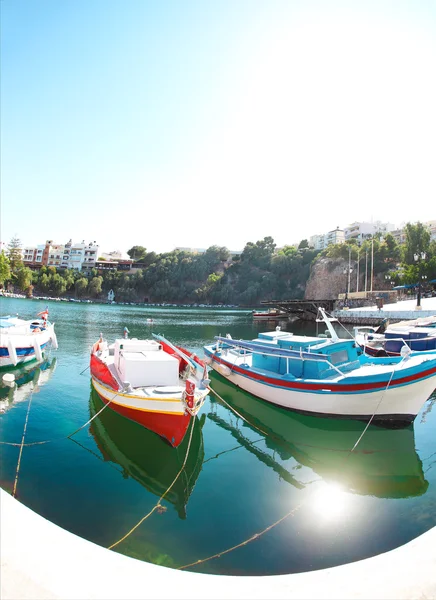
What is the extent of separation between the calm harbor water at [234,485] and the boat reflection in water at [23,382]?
1.47 feet

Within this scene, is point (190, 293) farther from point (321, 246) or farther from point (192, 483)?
point (192, 483)

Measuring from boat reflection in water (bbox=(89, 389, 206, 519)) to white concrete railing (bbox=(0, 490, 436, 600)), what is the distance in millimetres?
3890

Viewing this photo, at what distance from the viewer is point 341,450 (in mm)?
Answer: 10258

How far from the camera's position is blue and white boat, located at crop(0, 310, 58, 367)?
17.1m

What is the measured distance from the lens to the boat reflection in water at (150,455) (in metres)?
7.84

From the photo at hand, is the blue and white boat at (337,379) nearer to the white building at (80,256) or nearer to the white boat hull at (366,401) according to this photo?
the white boat hull at (366,401)

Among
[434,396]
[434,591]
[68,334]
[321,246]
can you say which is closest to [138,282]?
[321,246]

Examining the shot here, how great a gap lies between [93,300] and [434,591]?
12369 centimetres

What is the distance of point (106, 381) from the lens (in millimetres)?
11930

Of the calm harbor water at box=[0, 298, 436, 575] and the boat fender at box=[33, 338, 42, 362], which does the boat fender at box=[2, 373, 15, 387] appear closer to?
the calm harbor water at box=[0, 298, 436, 575]

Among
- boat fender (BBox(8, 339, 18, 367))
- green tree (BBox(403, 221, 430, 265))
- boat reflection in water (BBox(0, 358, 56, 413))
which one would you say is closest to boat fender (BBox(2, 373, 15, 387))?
boat reflection in water (BBox(0, 358, 56, 413))

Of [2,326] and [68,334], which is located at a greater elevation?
[2,326]

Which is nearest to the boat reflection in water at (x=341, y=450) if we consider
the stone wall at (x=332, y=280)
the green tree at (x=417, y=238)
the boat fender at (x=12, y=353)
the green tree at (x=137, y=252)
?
the boat fender at (x=12, y=353)

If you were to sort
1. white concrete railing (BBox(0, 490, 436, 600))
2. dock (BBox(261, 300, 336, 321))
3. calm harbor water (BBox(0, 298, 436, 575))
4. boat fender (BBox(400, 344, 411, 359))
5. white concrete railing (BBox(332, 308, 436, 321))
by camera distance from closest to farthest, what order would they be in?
white concrete railing (BBox(0, 490, 436, 600)) < calm harbor water (BBox(0, 298, 436, 575)) < boat fender (BBox(400, 344, 411, 359)) < white concrete railing (BBox(332, 308, 436, 321)) < dock (BBox(261, 300, 336, 321))
